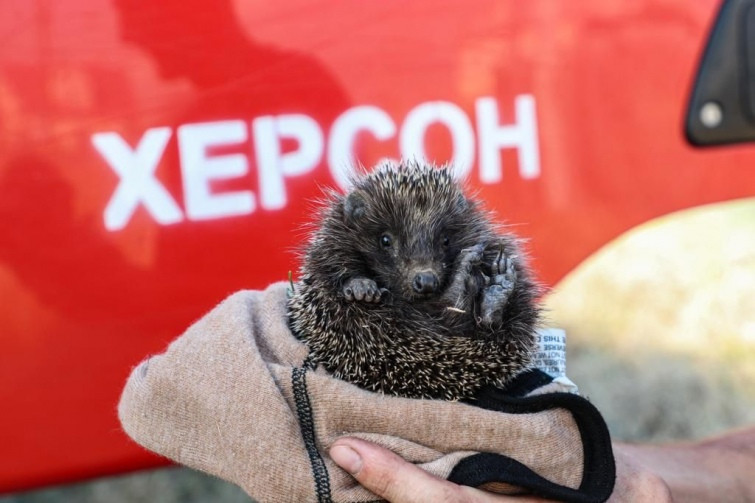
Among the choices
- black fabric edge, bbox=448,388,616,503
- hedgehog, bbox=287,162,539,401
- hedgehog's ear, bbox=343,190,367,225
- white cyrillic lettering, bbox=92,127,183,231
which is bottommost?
black fabric edge, bbox=448,388,616,503

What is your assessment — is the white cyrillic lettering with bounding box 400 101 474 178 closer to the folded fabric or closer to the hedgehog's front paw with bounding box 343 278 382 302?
the hedgehog's front paw with bounding box 343 278 382 302

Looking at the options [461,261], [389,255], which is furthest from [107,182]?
[461,261]

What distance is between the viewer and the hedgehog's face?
A: 2207 mm

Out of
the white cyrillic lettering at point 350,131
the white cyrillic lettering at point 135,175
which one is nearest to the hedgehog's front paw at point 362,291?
the white cyrillic lettering at point 350,131

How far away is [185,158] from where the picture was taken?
276 centimetres

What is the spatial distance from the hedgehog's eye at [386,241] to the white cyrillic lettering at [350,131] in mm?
589

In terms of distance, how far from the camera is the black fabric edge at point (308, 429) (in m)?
1.95

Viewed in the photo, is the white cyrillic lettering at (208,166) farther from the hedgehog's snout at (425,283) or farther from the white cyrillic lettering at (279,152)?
the hedgehog's snout at (425,283)

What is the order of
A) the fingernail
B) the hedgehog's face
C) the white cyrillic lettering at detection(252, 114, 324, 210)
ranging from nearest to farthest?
the fingernail
the hedgehog's face
the white cyrillic lettering at detection(252, 114, 324, 210)

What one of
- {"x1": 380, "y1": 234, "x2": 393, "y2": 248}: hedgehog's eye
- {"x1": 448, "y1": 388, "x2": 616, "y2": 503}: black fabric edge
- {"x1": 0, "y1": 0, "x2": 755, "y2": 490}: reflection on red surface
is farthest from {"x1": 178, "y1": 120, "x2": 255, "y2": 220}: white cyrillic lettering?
{"x1": 448, "y1": 388, "x2": 616, "y2": 503}: black fabric edge

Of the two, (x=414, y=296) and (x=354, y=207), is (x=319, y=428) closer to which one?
(x=414, y=296)

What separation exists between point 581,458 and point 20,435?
1.75m

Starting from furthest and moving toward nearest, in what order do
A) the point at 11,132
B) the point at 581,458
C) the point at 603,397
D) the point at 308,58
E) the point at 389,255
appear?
the point at 603,397, the point at 308,58, the point at 11,132, the point at 389,255, the point at 581,458

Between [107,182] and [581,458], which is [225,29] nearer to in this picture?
[107,182]
